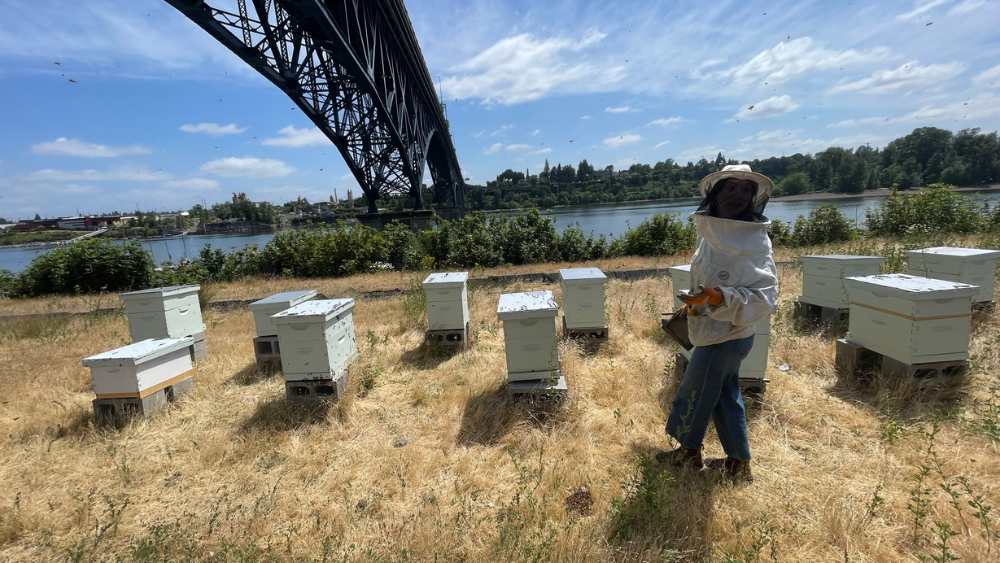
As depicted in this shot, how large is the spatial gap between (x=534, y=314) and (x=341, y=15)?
1895 centimetres

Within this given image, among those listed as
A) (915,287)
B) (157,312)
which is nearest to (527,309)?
(915,287)

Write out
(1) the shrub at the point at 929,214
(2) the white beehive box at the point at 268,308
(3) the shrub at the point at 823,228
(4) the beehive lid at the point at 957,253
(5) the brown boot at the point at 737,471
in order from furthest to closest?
1. (3) the shrub at the point at 823,228
2. (1) the shrub at the point at 929,214
3. (2) the white beehive box at the point at 268,308
4. (4) the beehive lid at the point at 957,253
5. (5) the brown boot at the point at 737,471

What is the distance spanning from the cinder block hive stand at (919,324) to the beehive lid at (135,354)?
634 cm

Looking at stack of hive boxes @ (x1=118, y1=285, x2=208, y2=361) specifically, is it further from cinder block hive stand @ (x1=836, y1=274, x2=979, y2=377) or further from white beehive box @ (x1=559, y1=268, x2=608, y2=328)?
cinder block hive stand @ (x1=836, y1=274, x2=979, y2=377)

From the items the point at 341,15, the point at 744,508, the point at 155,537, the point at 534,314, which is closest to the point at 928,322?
the point at 744,508

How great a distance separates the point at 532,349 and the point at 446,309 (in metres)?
1.93

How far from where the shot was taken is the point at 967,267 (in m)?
4.51

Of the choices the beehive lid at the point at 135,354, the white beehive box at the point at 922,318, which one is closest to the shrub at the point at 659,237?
the white beehive box at the point at 922,318

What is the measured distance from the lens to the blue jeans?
235cm

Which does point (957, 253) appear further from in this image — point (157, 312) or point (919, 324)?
point (157, 312)

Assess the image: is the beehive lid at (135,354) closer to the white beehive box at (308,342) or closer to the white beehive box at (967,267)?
the white beehive box at (308,342)

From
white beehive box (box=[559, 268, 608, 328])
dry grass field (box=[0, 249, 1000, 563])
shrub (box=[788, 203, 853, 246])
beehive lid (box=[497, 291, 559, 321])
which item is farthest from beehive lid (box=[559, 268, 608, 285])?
shrub (box=[788, 203, 853, 246])

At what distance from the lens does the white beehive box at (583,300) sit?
4848 millimetres

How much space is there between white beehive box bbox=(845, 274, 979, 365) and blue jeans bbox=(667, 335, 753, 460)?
1.86m
